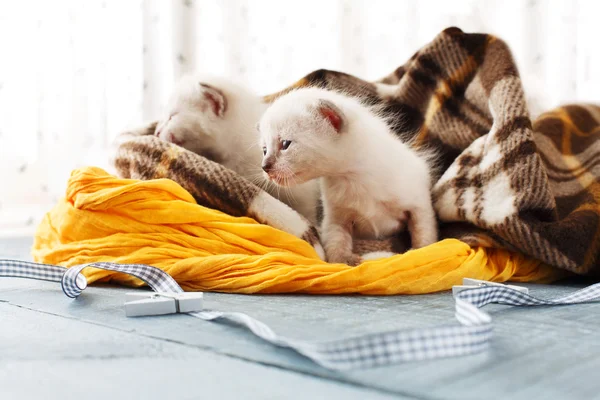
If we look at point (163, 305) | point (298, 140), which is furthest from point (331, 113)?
point (163, 305)

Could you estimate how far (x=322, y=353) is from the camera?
713 mm

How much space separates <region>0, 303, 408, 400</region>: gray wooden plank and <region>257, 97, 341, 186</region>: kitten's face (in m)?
0.55

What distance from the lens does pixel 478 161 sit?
1.40m

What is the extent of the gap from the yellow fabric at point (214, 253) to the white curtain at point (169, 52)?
1281 millimetres

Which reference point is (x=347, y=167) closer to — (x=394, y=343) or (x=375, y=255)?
(x=375, y=255)

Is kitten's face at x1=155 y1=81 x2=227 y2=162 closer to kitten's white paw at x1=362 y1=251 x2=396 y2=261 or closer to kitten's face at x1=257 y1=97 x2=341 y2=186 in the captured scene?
kitten's face at x1=257 y1=97 x2=341 y2=186

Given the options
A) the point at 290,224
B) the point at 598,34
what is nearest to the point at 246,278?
the point at 290,224

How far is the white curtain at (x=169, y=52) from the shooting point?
8.29ft

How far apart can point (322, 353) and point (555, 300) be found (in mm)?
488

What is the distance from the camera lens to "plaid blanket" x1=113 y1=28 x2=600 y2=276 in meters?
1.26

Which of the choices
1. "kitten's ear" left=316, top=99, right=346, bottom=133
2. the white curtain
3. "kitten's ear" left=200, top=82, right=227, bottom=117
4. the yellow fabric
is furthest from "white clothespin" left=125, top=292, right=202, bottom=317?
the white curtain

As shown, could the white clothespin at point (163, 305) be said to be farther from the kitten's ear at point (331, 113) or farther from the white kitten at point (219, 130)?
the white kitten at point (219, 130)

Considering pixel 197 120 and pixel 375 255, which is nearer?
pixel 375 255

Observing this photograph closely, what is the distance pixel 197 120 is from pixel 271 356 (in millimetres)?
959
